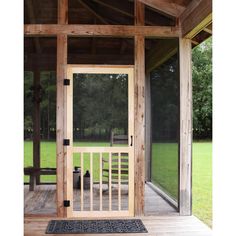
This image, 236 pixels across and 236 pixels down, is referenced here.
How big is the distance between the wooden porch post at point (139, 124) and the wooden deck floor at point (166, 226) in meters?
0.29

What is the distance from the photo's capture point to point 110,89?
4.84m

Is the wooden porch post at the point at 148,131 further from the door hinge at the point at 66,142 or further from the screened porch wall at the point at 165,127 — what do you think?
the door hinge at the point at 66,142

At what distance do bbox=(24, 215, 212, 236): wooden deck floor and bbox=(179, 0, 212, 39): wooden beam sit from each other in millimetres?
2198

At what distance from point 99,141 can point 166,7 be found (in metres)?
1.84

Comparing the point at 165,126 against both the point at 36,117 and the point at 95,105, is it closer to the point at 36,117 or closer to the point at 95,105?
the point at 95,105

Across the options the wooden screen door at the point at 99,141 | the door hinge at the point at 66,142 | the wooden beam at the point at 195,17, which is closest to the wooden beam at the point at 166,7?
the wooden beam at the point at 195,17

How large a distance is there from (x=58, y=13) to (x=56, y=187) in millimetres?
2156

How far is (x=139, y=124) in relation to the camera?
4.86m

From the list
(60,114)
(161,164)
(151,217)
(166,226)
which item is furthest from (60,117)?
(166,226)

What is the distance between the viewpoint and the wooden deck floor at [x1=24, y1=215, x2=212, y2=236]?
4.05 metres

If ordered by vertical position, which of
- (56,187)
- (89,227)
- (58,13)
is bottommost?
(89,227)

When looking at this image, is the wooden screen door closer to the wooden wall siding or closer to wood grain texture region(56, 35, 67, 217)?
wood grain texture region(56, 35, 67, 217)
